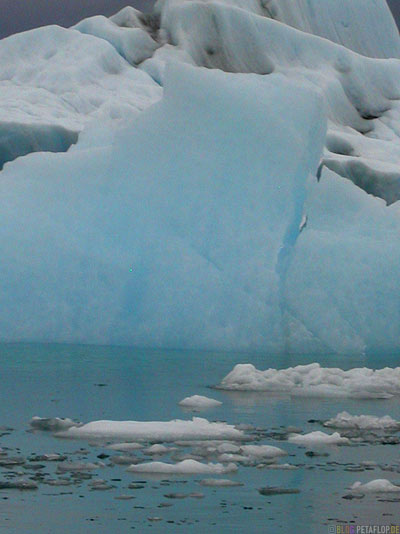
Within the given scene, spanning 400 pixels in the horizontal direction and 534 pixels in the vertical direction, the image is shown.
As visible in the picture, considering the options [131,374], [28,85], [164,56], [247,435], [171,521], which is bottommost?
[171,521]

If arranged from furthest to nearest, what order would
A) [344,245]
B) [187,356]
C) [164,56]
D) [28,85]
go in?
1. [164,56]
2. [28,85]
3. [344,245]
4. [187,356]

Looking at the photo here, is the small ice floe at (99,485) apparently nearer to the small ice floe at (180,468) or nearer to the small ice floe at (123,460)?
the small ice floe at (180,468)

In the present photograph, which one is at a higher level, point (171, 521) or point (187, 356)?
point (187, 356)

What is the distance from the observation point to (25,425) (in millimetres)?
8477

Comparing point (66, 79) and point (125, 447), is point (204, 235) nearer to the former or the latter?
point (125, 447)

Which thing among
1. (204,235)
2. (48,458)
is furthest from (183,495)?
(204,235)

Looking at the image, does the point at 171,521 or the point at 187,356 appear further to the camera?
the point at 187,356

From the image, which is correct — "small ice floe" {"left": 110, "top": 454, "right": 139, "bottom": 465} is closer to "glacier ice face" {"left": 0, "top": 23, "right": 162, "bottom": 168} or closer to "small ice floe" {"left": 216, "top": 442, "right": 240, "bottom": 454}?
"small ice floe" {"left": 216, "top": 442, "right": 240, "bottom": 454}

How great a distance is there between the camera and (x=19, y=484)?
6309 mm

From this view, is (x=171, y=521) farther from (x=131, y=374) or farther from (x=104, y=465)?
(x=131, y=374)

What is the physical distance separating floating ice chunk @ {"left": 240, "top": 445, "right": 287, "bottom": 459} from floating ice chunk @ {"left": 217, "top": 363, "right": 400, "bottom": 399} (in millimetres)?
3694

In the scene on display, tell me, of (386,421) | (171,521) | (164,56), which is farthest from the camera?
(164,56)

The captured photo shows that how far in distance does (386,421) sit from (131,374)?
13.1 ft

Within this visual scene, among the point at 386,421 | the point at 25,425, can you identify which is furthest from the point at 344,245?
the point at 25,425
